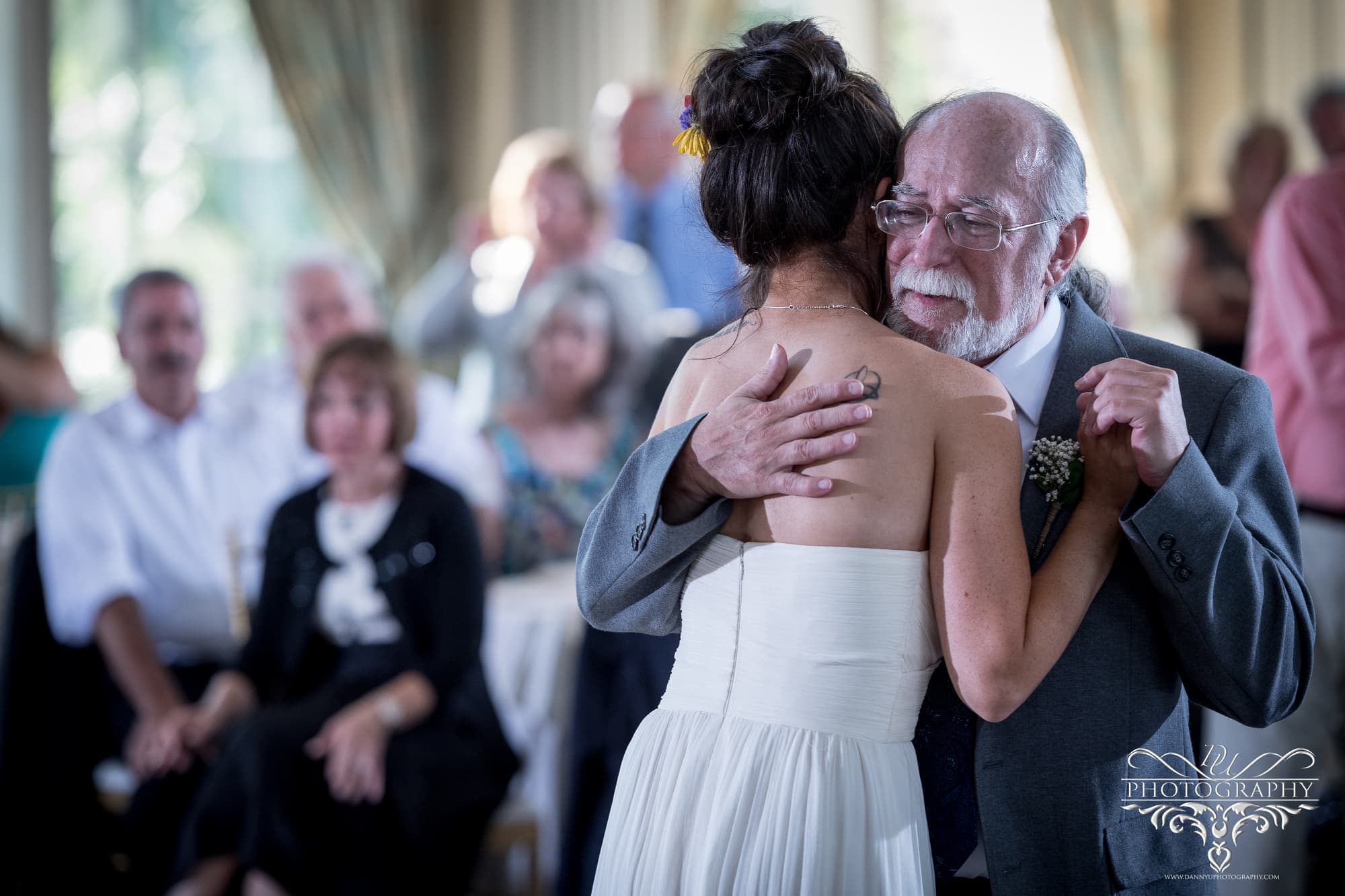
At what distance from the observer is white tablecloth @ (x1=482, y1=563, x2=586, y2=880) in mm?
3676

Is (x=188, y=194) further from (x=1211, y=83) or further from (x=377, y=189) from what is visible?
(x=1211, y=83)

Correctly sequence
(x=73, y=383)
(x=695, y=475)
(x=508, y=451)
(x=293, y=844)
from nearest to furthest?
(x=695, y=475)
(x=293, y=844)
(x=508, y=451)
(x=73, y=383)

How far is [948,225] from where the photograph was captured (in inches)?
62.2

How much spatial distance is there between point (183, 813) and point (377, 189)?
477cm

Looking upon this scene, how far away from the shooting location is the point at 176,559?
3840 mm

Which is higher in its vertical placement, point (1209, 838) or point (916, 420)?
point (916, 420)

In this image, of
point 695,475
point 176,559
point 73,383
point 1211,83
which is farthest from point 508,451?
point 1211,83

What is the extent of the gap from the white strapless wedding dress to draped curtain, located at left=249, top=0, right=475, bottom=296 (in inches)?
249

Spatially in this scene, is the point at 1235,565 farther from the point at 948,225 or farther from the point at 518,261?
the point at 518,261

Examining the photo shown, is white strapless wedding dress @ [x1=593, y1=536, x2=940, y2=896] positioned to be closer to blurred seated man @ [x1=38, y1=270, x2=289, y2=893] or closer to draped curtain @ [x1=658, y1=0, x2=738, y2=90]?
blurred seated man @ [x1=38, y1=270, x2=289, y2=893]

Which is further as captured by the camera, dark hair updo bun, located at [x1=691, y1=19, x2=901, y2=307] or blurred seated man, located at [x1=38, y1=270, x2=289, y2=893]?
blurred seated man, located at [x1=38, y1=270, x2=289, y2=893]

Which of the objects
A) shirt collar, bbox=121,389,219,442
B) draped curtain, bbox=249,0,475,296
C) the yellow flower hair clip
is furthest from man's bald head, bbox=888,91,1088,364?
draped curtain, bbox=249,0,475,296

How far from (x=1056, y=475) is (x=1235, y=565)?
22 cm

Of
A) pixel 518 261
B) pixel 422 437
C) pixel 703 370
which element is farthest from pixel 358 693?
pixel 518 261
